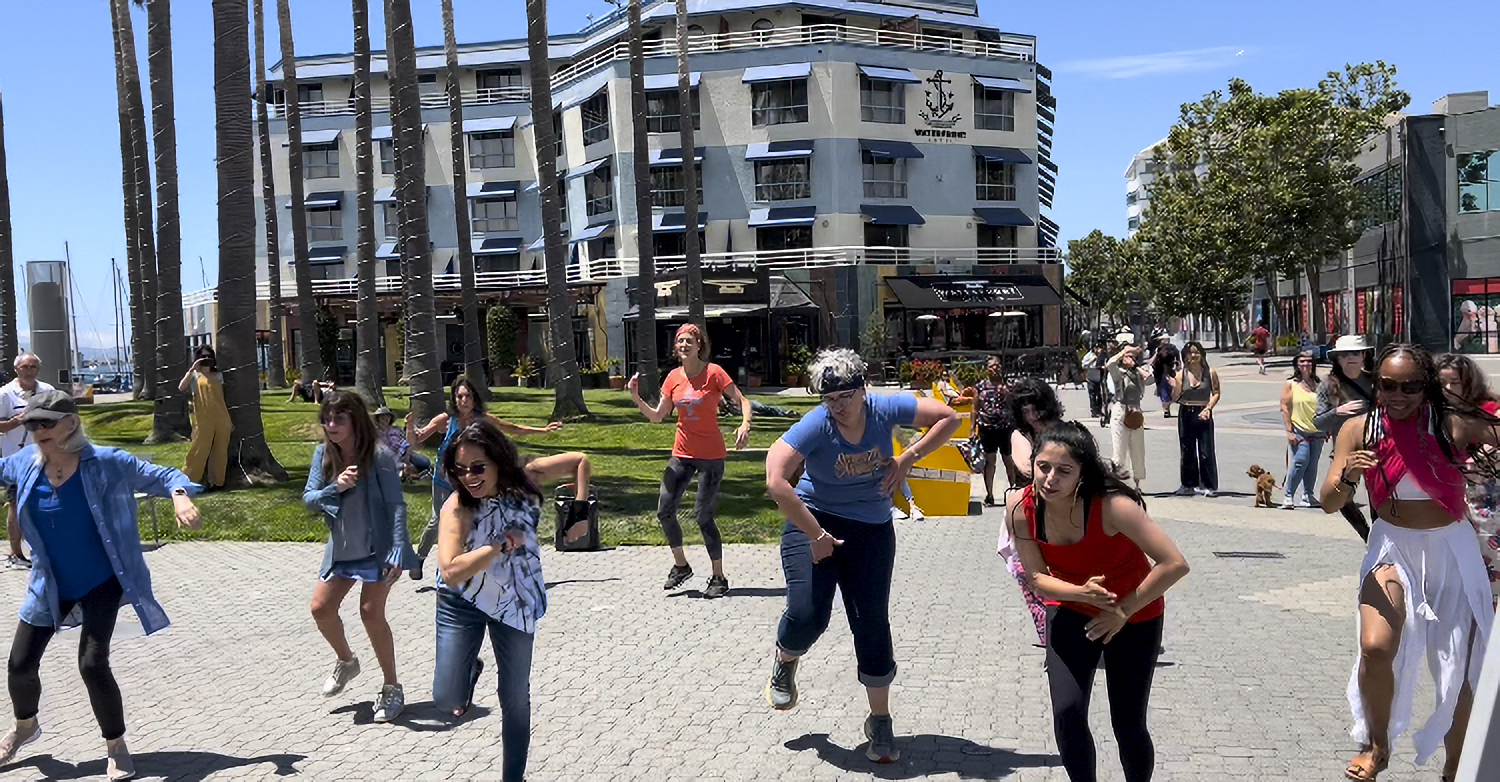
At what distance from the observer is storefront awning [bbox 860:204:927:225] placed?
49.8 metres

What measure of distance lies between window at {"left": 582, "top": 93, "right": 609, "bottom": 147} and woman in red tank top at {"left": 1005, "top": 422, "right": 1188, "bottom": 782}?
158ft

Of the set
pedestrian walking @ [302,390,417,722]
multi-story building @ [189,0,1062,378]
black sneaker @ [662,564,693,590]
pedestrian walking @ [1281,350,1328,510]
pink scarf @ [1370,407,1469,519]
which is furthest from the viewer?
multi-story building @ [189,0,1062,378]

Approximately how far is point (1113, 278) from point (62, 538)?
82.9m

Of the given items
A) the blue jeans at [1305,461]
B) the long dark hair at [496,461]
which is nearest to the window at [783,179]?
the blue jeans at [1305,461]

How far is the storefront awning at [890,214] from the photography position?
164ft

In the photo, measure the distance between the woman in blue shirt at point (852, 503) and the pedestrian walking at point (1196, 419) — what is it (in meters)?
9.24

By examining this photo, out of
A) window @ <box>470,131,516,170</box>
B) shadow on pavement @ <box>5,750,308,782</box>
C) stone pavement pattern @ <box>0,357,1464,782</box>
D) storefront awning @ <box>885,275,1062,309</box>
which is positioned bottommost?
stone pavement pattern @ <box>0,357,1464,782</box>

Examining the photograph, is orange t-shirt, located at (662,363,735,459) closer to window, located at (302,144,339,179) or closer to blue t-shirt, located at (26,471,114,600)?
blue t-shirt, located at (26,471,114,600)

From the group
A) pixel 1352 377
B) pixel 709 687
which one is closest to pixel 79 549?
pixel 709 687

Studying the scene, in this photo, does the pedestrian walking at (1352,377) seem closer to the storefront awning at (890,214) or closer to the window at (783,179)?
the storefront awning at (890,214)

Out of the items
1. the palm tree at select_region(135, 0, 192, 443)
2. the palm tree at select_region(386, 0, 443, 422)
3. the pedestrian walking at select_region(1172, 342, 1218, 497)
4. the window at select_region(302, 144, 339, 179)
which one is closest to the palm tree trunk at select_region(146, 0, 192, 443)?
the palm tree at select_region(135, 0, 192, 443)

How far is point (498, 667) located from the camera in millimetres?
4906

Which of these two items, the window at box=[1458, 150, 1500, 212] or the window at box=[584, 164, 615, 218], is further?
the window at box=[584, 164, 615, 218]

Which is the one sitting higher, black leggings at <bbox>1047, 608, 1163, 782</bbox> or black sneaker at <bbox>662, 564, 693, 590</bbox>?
black leggings at <bbox>1047, 608, 1163, 782</bbox>
